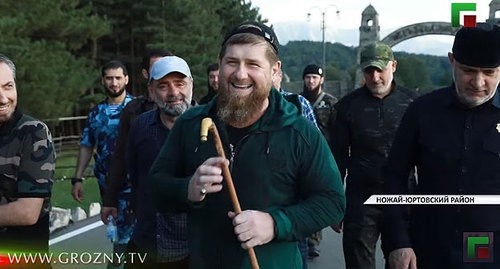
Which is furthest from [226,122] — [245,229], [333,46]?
[333,46]

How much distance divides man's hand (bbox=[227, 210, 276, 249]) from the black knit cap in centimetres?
113

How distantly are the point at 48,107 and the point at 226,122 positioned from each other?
17.1 metres

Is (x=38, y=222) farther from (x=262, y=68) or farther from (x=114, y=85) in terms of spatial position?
(x=114, y=85)

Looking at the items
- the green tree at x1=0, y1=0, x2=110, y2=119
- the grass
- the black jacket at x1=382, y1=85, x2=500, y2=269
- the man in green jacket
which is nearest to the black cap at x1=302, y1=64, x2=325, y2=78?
the black jacket at x1=382, y1=85, x2=500, y2=269

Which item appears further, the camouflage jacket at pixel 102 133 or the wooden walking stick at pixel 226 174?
the camouflage jacket at pixel 102 133

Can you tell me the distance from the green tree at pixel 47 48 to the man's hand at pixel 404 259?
13777 millimetres

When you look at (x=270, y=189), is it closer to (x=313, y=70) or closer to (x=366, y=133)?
(x=366, y=133)

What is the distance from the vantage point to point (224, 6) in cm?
4019

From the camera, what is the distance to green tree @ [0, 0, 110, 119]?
16.5 metres

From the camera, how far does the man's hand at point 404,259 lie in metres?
2.89

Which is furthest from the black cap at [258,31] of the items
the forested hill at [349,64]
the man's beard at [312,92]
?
the forested hill at [349,64]

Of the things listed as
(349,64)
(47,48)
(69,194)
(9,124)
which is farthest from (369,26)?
(9,124)

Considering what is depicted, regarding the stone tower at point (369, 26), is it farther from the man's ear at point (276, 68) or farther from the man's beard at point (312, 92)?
the man's ear at point (276, 68)

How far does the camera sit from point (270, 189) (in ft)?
7.56
